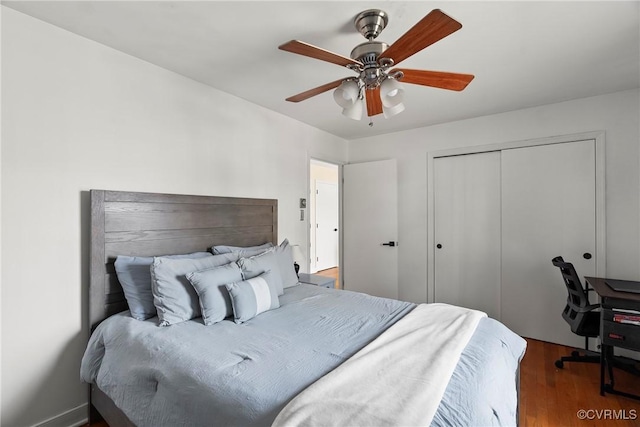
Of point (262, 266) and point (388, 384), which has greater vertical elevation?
point (262, 266)

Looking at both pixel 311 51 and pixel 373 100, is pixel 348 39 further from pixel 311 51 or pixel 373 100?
pixel 311 51

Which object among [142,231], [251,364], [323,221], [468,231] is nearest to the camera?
[251,364]

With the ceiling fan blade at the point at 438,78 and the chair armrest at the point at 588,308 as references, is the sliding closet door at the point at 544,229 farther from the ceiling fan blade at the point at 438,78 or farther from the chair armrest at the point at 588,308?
the ceiling fan blade at the point at 438,78

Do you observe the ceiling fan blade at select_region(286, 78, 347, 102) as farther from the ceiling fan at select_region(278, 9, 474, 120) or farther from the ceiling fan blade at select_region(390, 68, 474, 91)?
the ceiling fan blade at select_region(390, 68, 474, 91)

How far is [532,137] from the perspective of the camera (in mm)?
3145

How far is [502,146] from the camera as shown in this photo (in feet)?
10.8

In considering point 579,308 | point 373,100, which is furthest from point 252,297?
point 579,308

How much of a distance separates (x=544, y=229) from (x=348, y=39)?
107 inches

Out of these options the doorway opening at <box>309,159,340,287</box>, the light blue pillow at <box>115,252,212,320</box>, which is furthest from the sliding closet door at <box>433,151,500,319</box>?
the light blue pillow at <box>115,252,212,320</box>

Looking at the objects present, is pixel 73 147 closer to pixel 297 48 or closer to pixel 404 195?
pixel 297 48

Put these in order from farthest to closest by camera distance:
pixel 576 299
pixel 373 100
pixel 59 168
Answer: pixel 576 299
pixel 373 100
pixel 59 168

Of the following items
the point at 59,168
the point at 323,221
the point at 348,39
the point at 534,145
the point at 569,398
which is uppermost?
the point at 348,39

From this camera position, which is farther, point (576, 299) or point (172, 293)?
point (576, 299)

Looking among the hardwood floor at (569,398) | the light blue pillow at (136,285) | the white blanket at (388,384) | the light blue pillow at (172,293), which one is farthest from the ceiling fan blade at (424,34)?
the hardwood floor at (569,398)
